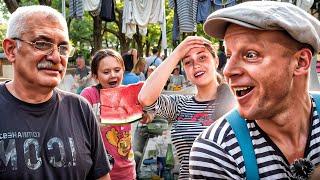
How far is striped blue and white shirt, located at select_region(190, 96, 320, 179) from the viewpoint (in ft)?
5.17

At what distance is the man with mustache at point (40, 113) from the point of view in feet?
7.15

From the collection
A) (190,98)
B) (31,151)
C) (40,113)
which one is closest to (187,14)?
(190,98)

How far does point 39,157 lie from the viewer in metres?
2.21

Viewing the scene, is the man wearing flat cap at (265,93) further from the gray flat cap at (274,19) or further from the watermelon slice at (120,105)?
the watermelon slice at (120,105)

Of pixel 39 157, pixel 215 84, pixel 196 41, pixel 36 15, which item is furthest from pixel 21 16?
pixel 215 84

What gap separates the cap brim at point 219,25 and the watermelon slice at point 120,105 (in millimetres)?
1892

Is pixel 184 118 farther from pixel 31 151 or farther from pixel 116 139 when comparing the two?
pixel 31 151

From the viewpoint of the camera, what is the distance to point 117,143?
3.66 m

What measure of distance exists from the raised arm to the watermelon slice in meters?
0.54

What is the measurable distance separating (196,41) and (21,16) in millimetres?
1213

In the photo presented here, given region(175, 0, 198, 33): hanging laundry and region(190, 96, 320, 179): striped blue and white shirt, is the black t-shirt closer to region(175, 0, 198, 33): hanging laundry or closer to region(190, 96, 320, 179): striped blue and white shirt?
region(190, 96, 320, 179): striped blue and white shirt

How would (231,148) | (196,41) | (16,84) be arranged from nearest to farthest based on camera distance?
1. (231,148)
2. (16,84)
3. (196,41)

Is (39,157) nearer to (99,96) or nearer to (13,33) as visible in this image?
(13,33)

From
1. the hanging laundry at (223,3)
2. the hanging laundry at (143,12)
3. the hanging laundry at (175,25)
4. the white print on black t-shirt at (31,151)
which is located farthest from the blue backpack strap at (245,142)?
the hanging laundry at (143,12)
